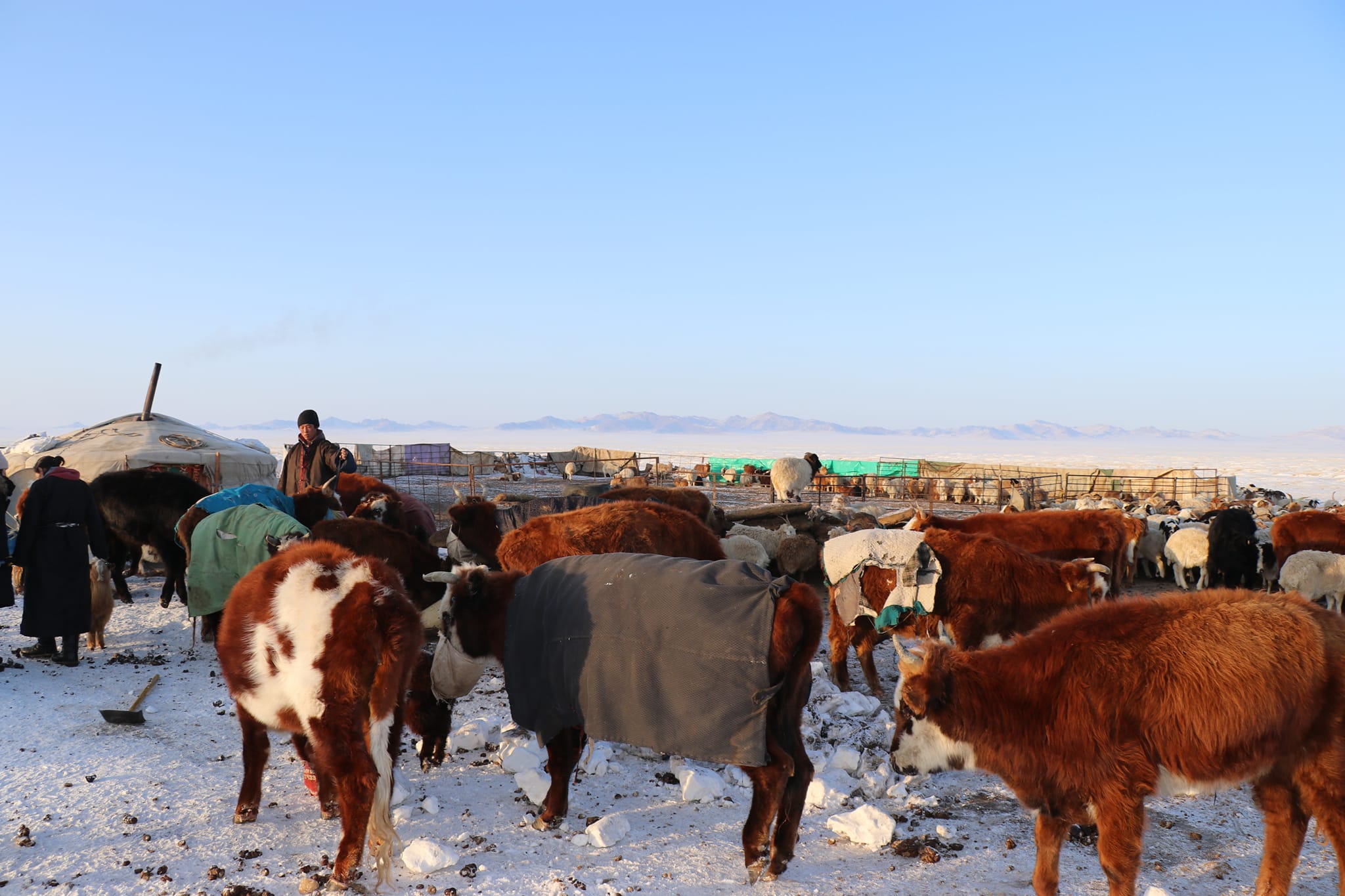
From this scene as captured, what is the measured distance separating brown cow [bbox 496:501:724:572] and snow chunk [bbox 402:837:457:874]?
→ 343 cm

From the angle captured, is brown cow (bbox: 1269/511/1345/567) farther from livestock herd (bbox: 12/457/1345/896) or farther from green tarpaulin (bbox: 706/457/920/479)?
green tarpaulin (bbox: 706/457/920/479)

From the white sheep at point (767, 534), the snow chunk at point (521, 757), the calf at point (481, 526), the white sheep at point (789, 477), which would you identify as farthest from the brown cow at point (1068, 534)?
the white sheep at point (789, 477)

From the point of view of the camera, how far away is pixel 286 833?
458 centimetres

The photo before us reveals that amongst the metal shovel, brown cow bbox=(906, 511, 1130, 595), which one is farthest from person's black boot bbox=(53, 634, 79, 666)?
brown cow bbox=(906, 511, 1130, 595)

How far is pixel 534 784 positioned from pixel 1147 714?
332 cm

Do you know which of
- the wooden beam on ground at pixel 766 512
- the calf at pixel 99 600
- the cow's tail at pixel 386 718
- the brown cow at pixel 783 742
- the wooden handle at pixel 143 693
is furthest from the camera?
the wooden beam on ground at pixel 766 512

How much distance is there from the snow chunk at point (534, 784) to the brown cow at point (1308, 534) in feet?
45.0

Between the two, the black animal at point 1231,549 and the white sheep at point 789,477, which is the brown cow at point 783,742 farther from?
the white sheep at point 789,477

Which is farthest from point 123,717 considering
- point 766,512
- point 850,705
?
point 766,512

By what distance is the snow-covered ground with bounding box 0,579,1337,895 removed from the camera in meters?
4.22

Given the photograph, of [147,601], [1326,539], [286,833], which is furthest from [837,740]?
[1326,539]

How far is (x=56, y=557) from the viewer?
7.80 meters

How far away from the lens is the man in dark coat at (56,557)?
25.1ft

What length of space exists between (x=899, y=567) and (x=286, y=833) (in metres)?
5.25
